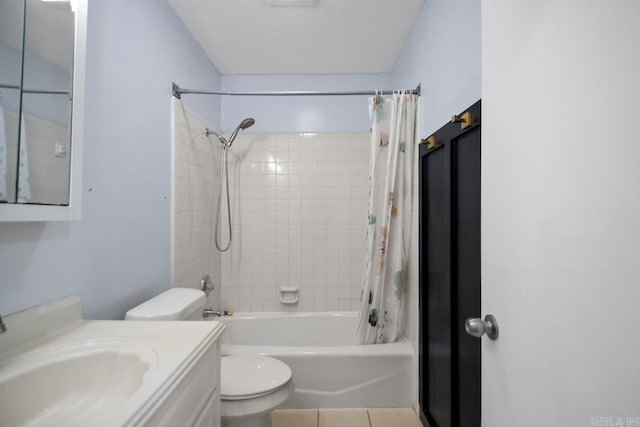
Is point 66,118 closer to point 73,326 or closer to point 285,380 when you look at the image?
point 73,326

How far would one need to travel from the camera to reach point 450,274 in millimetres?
1296

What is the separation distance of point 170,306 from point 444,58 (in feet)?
5.71

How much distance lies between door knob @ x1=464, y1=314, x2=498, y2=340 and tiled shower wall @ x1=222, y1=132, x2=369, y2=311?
1788mm

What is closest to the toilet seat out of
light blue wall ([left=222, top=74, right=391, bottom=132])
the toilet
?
the toilet

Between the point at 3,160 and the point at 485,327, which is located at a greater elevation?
the point at 3,160

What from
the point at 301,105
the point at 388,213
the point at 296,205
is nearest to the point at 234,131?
the point at 301,105

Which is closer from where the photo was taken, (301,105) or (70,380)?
(70,380)

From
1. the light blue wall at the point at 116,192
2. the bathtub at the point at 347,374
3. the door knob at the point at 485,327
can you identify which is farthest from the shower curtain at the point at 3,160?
the bathtub at the point at 347,374

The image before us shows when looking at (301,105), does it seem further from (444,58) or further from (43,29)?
(43,29)

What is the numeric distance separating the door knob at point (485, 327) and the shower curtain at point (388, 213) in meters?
1.04

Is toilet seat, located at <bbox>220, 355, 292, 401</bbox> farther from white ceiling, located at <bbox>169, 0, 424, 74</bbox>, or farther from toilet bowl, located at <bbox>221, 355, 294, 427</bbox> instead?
white ceiling, located at <bbox>169, 0, 424, 74</bbox>

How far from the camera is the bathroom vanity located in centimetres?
65

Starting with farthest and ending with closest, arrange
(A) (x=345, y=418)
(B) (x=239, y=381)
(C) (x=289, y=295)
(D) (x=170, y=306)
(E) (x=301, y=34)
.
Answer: (C) (x=289, y=295) < (E) (x=301, y=34) < (A) (x=345, y=418) < (B) (x=239, y=381) < (D) (x=170, y=306)

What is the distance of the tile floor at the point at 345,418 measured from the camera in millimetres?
1700
